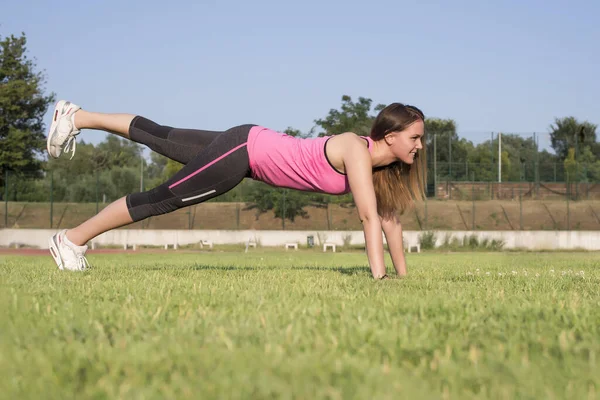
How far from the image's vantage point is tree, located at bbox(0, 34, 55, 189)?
146ft

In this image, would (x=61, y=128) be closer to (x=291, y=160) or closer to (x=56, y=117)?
(x=56, y=117)

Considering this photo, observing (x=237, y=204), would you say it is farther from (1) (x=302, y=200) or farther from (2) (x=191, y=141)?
(2) (x=191, y=141)

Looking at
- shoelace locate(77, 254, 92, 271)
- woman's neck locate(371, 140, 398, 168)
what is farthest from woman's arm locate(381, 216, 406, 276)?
shoelace locate(77, 254, 92, 271)

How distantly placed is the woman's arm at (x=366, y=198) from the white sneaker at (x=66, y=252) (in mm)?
2438

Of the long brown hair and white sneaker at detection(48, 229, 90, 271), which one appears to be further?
the long brown hair

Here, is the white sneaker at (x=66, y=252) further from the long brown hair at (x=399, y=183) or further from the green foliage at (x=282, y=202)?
the green foliage at (x=282, y=202)

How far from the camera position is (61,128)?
585cm

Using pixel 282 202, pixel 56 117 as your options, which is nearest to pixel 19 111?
pixel 282 202

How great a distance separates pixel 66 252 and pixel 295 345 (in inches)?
158

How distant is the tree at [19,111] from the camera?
44594mm

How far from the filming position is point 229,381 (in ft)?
5.92

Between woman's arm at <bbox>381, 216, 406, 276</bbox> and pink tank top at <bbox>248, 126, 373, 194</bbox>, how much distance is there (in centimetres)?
91

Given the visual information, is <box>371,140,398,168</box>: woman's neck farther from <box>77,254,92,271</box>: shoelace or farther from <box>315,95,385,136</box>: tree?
<box>315,95,385,136</box>: tree

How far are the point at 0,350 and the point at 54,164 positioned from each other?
295ft
